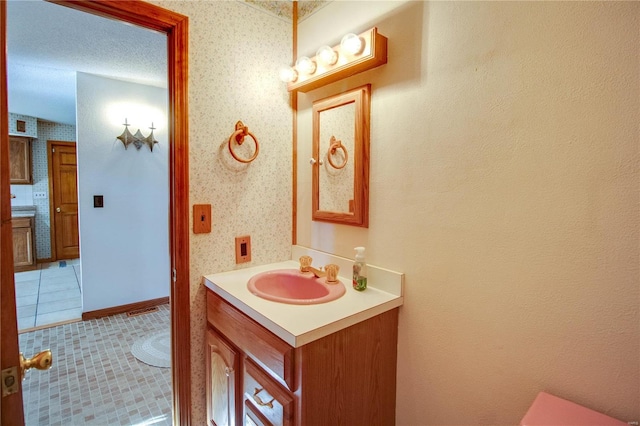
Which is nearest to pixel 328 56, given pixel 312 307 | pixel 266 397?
pixel 312 307

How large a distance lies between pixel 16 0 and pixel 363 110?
6.18 feet

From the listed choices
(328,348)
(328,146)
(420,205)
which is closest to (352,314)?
(328,348)

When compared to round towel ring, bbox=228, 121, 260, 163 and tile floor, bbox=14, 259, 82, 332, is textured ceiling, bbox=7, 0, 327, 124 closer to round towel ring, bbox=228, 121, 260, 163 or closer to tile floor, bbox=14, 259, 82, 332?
round towel ring, bbox=228, 121, 260, 163

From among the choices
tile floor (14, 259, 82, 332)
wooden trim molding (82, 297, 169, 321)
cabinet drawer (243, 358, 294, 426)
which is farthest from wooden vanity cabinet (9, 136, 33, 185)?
cabinet drawer (243, 358, 294, 426)

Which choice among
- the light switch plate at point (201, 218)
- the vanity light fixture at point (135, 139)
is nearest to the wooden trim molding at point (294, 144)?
the light switch plate at point (201, 218)

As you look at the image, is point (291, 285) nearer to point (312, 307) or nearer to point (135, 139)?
point (312, 307)

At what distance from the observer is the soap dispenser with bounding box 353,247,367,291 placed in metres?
1.37

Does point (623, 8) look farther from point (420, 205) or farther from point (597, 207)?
point (420, 205)

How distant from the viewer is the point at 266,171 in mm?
1725

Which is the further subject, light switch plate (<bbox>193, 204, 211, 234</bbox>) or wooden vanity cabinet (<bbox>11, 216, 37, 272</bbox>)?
wooden vanity cabinet (<bbox>11, 216, 37, 272</bbox>)

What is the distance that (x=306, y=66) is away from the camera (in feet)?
5.06

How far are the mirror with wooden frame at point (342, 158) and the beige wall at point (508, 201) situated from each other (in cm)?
6

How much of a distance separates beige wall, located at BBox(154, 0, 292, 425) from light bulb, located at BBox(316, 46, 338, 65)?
1.18 feet

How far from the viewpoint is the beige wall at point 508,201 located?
2.68ft
